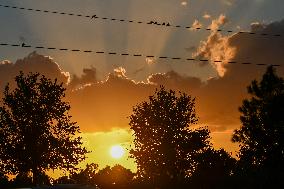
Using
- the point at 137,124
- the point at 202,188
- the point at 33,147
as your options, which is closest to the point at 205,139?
the point at 137,124

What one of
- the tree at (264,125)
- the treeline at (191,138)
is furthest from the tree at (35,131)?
the tree at (264,125)

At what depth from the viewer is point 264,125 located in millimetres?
62938

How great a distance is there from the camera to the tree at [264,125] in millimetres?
61156

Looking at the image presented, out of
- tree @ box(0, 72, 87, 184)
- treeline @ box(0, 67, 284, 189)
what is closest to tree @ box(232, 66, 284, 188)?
treeline @ box(0, 67, 284, 189)

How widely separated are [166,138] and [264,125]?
12940 millimetres

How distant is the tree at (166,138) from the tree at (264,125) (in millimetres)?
6970

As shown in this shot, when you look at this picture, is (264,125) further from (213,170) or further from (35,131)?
(35,131)

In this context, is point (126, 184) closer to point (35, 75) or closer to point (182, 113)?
point (35, 75)

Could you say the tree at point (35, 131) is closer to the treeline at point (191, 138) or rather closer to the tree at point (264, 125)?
the treeline at point (191, 138)

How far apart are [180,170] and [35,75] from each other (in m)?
26.9

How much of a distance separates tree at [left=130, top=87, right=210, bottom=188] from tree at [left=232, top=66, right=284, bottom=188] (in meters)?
6.97

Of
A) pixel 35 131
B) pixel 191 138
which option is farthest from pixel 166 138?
pixel 35 131

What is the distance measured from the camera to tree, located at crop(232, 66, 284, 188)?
61.2 meters

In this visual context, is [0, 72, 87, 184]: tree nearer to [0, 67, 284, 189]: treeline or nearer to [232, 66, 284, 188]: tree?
[0, 67, 284, 189]: treeline
